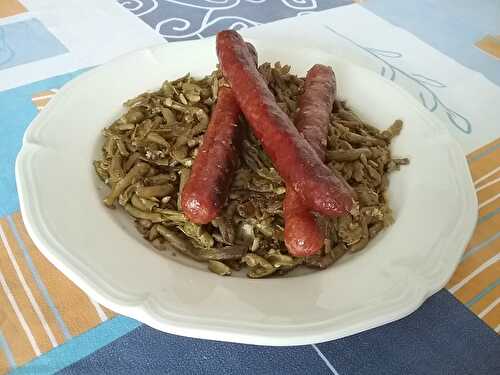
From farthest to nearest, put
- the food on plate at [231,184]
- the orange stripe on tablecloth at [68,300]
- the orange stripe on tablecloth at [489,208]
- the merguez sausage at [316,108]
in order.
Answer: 1. the orange stripe on tablecloth at [489,208]
2. the merguez sausage at [316,108]
3. the food on plate at [231,184]
4. the orange stripe on tablecloth at [68,300]

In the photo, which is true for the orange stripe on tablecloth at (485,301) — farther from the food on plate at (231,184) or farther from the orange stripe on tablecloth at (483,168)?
the orange stripe on tablecloth at (483,168)

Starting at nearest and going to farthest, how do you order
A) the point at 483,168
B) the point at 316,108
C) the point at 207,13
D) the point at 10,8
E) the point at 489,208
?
the point at 316,108, the point at 489,208, the point at 483,168, the point at 10,8, the point at 207,13

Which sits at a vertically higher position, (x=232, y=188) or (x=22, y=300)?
(x=232, y=188)

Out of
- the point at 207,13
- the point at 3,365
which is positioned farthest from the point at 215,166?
the point at 207,13

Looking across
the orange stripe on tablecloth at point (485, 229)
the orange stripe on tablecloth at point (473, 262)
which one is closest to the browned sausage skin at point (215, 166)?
the orange stripe on tablecloth at point (473, 262)

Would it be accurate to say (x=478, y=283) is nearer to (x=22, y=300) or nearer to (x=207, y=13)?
(x=22, y=300)

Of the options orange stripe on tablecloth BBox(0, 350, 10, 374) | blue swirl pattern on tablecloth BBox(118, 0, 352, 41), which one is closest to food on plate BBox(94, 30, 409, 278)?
orange stripe on tablecloth BBox(0, 350, 10, 374)
